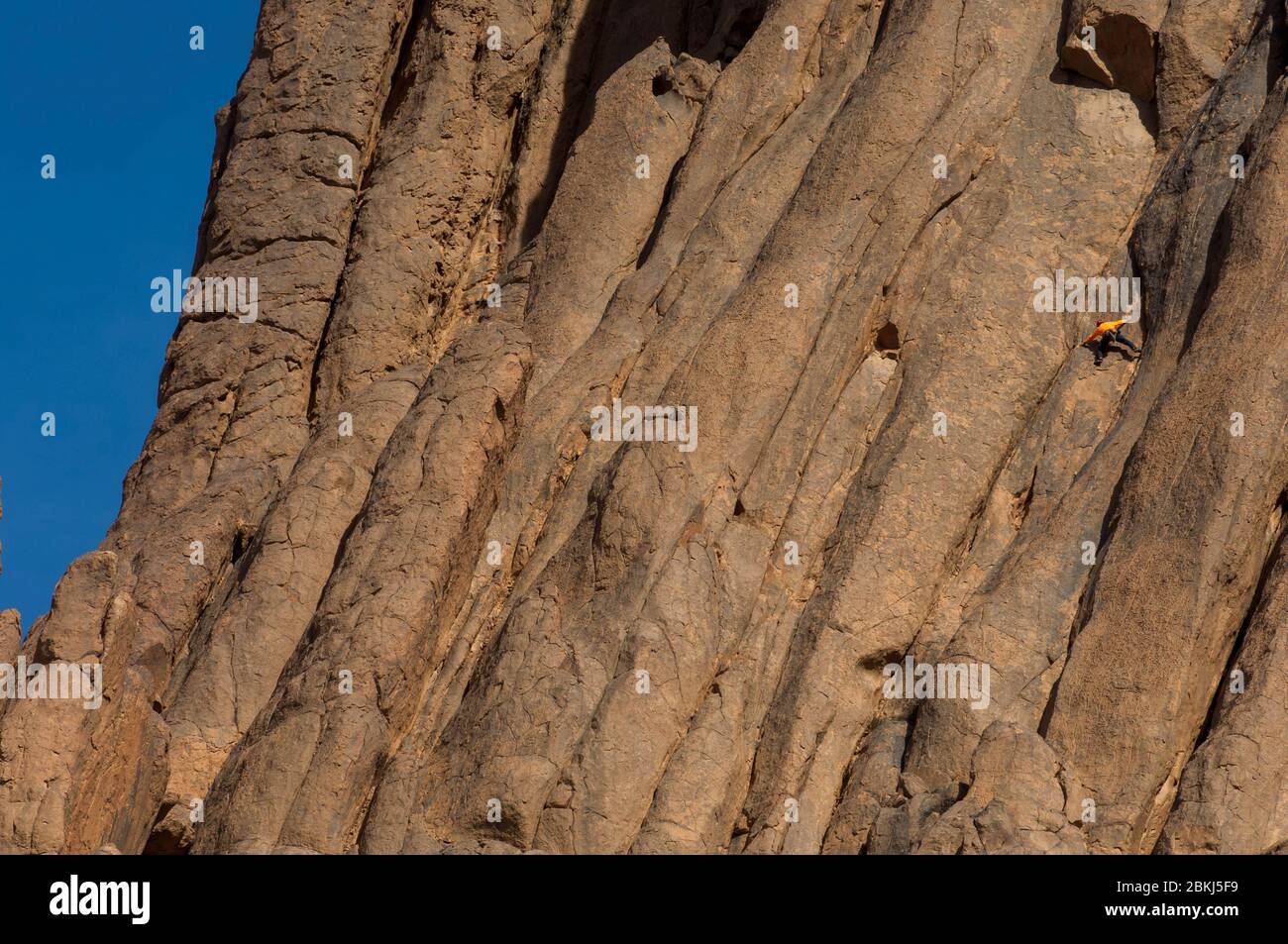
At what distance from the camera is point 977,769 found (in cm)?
2167

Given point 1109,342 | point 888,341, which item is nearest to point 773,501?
point 888,341

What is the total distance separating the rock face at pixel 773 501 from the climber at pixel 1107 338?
0.16 meters

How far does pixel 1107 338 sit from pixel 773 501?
13.3ft

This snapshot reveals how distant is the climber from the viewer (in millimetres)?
25781

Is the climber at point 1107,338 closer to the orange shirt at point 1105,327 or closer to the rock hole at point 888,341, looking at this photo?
the orange shirt at point 1105,327

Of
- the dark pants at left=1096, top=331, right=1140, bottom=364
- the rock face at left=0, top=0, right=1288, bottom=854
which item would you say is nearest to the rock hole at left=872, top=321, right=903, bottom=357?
the rock face at left=0, top=0, right=1288, bottom=854

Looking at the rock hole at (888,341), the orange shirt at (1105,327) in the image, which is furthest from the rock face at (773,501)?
the orange shirt at (1105,327)

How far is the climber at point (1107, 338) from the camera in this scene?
2578 cm

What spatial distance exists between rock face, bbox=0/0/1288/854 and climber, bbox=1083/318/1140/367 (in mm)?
163

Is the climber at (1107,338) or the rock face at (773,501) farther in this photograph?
the climber at (1107,338)

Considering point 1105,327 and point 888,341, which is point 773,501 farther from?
point 1105,327

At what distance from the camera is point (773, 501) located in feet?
84.8

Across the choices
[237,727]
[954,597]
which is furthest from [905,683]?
[237,727]
